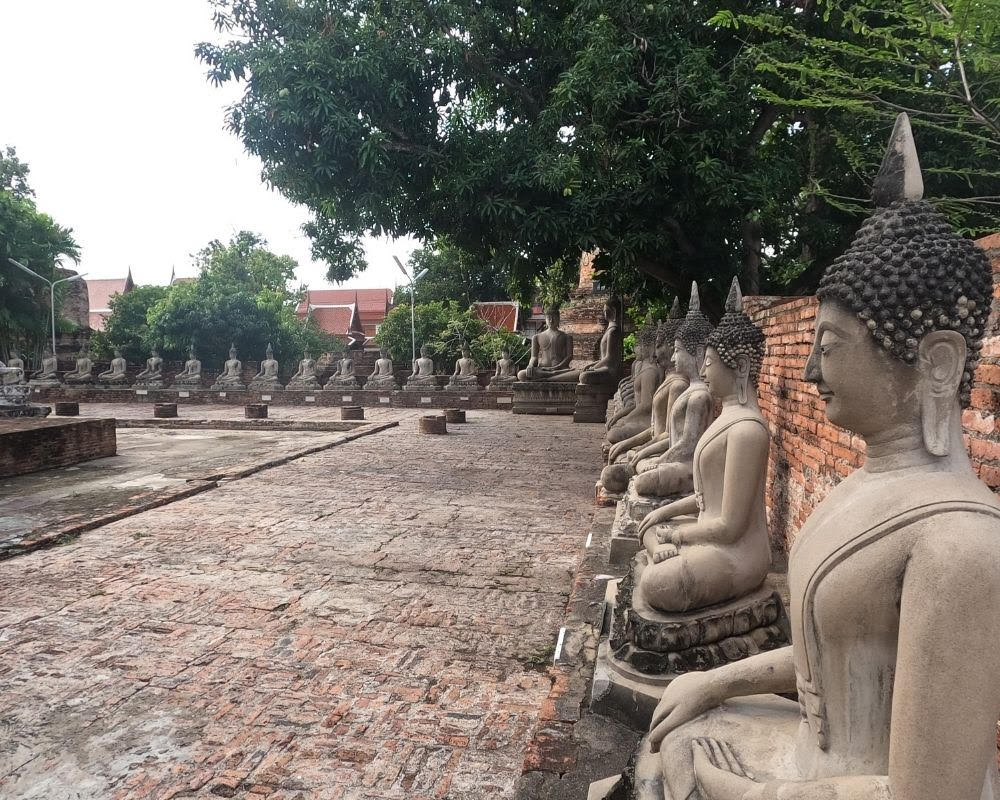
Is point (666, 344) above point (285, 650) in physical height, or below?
above

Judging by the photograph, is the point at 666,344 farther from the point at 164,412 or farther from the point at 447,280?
the point at 447,280

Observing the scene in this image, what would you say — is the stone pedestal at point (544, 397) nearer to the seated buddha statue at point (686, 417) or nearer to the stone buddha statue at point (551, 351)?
the stone buddha statue at point (551, 351)

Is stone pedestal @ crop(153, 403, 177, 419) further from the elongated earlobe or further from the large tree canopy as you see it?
the elongated earlobe

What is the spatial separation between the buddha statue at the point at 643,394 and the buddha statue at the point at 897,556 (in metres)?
5.69

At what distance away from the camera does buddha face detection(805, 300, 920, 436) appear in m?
1.28

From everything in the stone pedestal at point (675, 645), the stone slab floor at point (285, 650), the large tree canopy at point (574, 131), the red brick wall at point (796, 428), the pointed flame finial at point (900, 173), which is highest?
the large tree canopy at point (574, 131)

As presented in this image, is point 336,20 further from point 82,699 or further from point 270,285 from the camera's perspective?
point 270,285

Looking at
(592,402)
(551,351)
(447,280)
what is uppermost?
(447,280)

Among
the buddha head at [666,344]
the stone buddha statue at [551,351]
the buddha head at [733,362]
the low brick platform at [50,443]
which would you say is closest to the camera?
the buddha head at [733,362]

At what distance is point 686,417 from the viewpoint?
4301 millimetres

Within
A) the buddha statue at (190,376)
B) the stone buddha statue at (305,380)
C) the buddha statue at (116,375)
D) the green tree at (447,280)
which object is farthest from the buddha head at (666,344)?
the green tree at (447,280)

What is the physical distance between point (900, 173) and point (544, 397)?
53.9ft

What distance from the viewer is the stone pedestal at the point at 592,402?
50.8ft

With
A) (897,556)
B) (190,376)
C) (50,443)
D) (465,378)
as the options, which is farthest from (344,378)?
(897,556)
